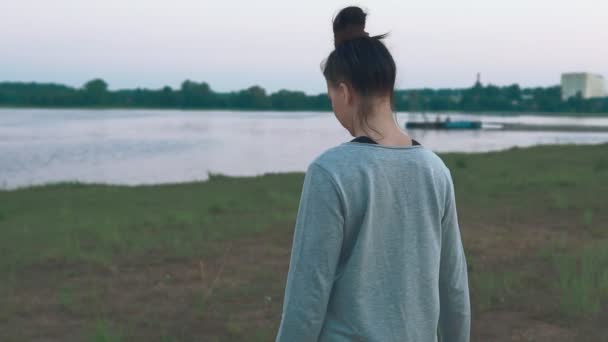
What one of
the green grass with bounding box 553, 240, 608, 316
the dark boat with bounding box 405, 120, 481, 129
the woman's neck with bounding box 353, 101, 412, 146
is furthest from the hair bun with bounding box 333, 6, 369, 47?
the dark boat with bounding box 405, 120, 481, 129

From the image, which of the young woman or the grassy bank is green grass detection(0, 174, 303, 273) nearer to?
the grassy bank

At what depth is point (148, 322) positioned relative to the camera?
458 cm

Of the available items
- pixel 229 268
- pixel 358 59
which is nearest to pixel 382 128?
pixel 358 59

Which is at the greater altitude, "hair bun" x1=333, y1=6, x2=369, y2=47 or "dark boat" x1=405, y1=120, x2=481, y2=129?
"hair bun" x1=333, y1=6, x2=369, y2=47

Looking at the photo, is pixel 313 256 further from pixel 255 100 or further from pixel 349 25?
pixel 255 100

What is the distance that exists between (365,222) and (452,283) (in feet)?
1.39

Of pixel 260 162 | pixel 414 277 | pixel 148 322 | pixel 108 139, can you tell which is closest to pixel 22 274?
pixel 148 322

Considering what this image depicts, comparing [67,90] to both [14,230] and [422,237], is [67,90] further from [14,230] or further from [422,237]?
[422,237]

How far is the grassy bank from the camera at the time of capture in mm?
4410

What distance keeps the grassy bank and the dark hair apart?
9.39 feet

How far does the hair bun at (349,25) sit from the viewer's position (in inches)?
59.8

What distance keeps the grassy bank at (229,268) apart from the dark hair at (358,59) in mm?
2862

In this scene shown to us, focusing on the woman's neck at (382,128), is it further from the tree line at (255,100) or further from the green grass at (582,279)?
the tree line at (255,100)

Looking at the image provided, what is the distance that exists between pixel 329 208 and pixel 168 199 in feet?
40.0
